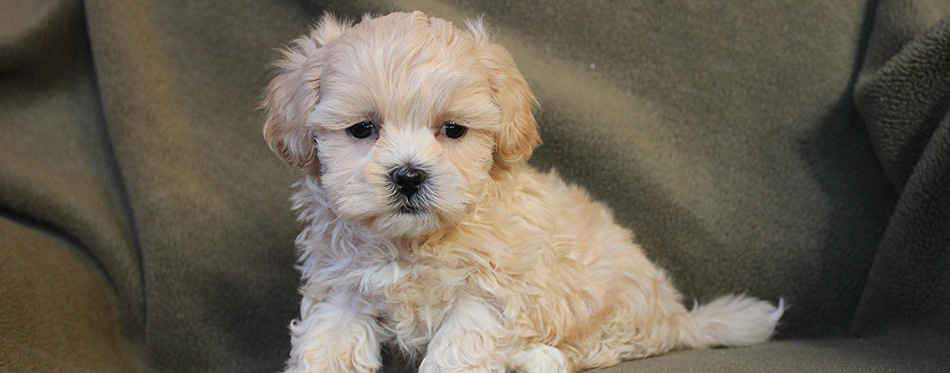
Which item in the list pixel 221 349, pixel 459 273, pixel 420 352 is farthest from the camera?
pixel 221 349

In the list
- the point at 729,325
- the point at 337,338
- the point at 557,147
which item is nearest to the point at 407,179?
the point at 337,338

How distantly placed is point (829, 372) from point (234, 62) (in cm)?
216

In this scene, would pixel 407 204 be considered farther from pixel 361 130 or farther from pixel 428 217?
pixel 361 130

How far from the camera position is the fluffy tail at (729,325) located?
228 cm

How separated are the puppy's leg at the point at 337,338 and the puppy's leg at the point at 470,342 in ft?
0.56

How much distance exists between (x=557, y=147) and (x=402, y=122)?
1045 millimetres

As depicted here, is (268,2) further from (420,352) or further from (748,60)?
(748,60)

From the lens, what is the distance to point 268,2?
255cm

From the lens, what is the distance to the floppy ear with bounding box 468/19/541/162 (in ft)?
5.77

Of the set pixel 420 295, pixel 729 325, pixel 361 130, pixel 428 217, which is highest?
pixel 361 130

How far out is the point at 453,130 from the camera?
5.65 feet

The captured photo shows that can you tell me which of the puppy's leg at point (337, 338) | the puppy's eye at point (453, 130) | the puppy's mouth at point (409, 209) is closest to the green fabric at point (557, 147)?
the puppy's leg at point (337, 338)

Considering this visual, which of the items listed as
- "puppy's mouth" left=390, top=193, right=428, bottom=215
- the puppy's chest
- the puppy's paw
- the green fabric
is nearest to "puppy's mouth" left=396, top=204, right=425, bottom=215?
"puppy's mouth" left=390, top=193, right=428, bottom=215

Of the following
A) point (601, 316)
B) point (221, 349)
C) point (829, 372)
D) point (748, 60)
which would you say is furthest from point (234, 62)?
point (829, 372)
